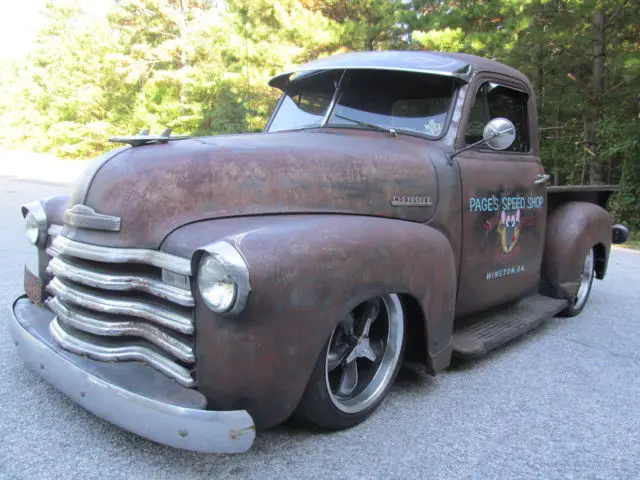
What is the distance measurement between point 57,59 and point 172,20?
1332cm

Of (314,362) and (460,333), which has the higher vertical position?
(314,362)

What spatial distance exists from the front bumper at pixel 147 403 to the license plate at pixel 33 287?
29.6 inches

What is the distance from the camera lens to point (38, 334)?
8.79 ft

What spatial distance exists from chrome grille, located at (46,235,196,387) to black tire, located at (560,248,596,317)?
376cm

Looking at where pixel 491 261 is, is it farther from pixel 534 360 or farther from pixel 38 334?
pixel 38 334

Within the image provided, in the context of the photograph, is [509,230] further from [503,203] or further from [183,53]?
[183,53]

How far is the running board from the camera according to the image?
10.8 ft

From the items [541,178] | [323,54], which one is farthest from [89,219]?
[323,54]

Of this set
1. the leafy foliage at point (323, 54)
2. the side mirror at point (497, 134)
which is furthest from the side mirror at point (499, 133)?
the leafy foliage at point (323, 54)

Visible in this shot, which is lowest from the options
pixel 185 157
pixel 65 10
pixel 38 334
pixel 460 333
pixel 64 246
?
pixel 460 333

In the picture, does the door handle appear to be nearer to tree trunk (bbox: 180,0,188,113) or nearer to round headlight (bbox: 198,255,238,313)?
round headlight (bbox: 198,255,238,313)

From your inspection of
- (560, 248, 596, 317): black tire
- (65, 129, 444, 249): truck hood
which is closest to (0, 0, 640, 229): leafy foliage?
(560, 248, 596, 317): black tire

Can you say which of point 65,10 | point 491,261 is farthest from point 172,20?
point 491,261

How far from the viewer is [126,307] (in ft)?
7.57
